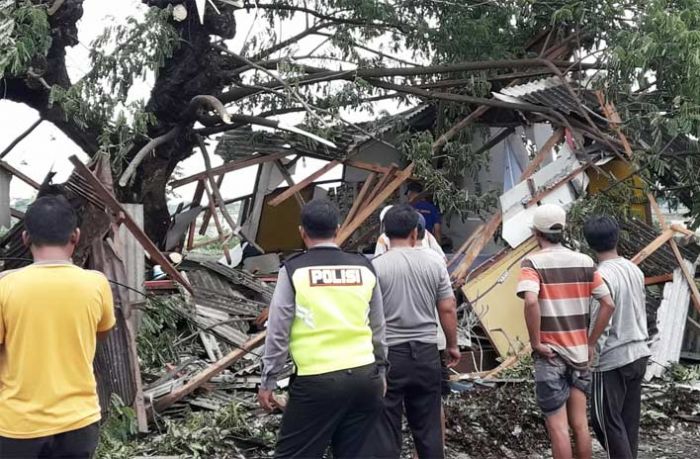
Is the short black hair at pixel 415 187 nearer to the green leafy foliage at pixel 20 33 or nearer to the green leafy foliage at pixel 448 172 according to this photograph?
the green leafy foliage at pixel 448 172

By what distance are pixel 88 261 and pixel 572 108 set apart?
16.5 ft

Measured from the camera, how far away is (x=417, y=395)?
4.07 metres

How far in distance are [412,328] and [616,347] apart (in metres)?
1.15

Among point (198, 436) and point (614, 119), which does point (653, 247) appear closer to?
point (614, 119)

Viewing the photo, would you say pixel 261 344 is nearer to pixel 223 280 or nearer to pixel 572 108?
pixel 223 280

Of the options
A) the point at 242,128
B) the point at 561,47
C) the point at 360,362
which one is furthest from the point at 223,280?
the point at 360,362

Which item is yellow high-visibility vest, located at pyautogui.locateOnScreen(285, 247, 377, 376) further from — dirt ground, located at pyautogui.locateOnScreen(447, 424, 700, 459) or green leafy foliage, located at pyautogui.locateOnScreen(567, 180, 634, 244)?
green leafy foliage, located at pyautogui.locateOnScreen(567, 180, 634, 244)

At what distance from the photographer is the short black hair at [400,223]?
4.05 meters

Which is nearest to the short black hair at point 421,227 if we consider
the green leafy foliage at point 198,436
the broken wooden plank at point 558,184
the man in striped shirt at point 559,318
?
the man in striped shirt at point 559,318

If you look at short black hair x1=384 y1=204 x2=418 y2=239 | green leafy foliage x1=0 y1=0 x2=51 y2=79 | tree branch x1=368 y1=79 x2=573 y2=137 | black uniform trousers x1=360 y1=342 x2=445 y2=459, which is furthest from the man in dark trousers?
tree branch x1=368 y1=79 x2=573 y2=137

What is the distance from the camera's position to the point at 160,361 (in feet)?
19.9

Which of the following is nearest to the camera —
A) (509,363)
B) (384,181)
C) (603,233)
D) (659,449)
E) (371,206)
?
(603,233)

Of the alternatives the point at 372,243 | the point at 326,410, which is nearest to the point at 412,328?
the point at 326,410

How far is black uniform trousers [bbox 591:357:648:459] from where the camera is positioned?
4160 mm
